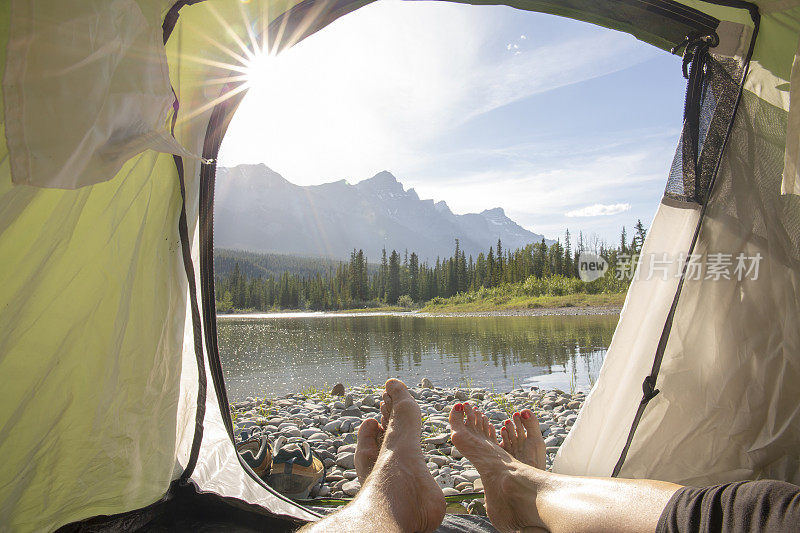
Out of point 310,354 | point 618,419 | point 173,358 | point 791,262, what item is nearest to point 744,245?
point 791,262

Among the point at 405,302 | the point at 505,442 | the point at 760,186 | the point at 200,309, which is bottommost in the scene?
the point at 405,302

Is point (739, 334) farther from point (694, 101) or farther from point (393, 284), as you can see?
A: point (393, 284)

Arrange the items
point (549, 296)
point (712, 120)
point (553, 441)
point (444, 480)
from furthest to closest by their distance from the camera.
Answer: point (549, 296)
point (553, 441)
point (444, 480)
point (712, 120)

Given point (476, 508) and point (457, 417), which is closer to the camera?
point (476, 508)

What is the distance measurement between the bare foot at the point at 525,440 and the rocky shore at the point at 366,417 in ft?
0.99

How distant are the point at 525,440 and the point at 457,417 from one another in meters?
0.32

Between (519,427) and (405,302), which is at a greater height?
(519,427)

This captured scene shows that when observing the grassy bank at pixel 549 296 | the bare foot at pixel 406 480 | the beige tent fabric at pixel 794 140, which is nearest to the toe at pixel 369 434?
the bare foot at pixel 406 480

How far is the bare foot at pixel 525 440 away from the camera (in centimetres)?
196

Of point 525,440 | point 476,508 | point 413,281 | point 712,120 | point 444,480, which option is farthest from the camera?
point 413,281

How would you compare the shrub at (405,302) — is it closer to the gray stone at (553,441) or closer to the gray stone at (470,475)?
the gray stone at (553,441)

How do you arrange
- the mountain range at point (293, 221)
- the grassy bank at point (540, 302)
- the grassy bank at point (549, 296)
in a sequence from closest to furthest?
the grassy bank at point (540, 302) → the grassy bank at point (549, 296) → the mountain range at point (293, 221)

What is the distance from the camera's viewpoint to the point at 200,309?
1.93 meters

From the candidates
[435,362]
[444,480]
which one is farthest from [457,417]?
[435,362]
